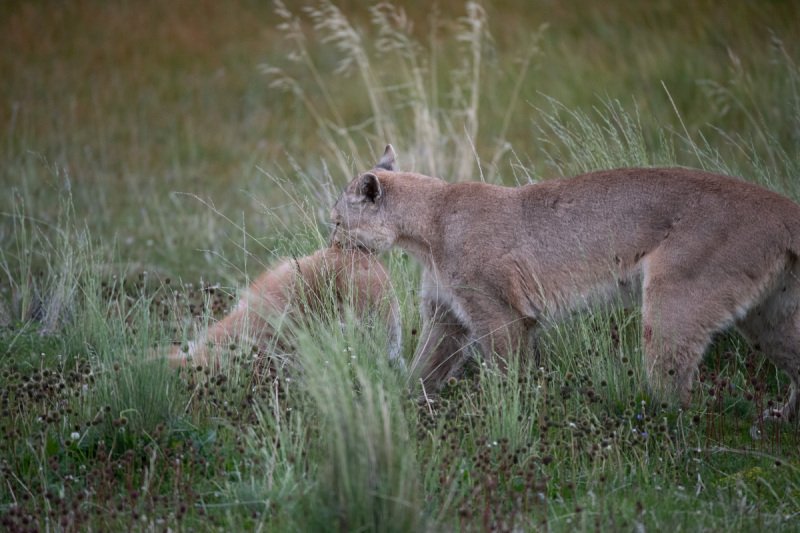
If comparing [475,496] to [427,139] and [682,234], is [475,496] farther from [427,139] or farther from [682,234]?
[427,139]

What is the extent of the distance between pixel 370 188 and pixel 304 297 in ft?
3.06

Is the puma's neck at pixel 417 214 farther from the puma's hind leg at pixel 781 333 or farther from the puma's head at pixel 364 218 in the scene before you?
the puma's hind leg at pixel 781 333

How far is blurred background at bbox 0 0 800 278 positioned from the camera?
13.5 meters

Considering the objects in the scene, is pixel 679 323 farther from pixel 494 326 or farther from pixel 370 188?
pixel 370 188

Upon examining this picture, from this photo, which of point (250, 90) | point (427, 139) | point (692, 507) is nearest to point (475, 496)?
point (692, 507)

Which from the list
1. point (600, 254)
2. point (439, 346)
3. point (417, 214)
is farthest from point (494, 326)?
point (417, 214)

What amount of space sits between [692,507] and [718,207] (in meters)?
1.86

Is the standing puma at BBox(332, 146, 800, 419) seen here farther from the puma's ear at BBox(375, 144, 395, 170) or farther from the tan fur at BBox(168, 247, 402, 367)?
the puma's ear at BBox(375, 144, 395, 170)

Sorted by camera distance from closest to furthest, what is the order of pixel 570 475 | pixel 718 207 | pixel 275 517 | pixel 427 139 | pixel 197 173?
1. pixel 275 517
2. pixel 570 475
3. pixel 718 207
4. pixel 427 139
5. pixel 197 173

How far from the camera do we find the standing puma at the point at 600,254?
6355mm

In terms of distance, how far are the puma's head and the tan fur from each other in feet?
0.33

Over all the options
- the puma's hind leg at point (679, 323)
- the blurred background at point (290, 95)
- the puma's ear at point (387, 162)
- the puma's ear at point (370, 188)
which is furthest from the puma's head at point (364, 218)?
the blurred background at point (290, 95)

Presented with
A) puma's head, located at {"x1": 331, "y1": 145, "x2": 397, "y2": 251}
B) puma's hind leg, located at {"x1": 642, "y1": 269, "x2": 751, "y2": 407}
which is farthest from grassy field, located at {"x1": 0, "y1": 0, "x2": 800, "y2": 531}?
puma's head, located at {"x1": 331, "y1": 145, "x2": 397, "y2": 251}

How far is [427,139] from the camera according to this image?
38.0 ft
